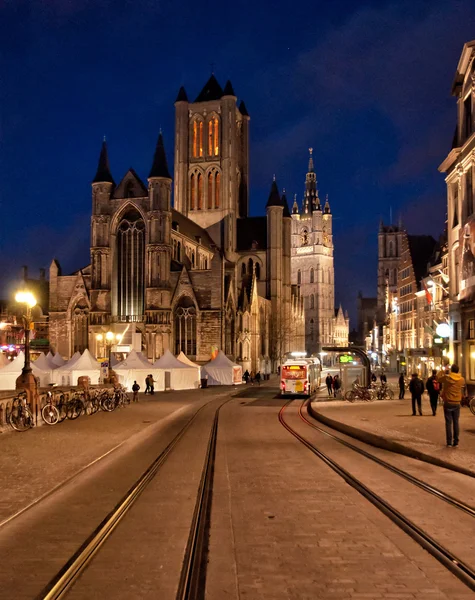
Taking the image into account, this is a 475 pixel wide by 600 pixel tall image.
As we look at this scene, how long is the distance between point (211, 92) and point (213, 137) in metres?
6.82

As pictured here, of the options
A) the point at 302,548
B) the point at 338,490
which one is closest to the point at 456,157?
the point at 338,490

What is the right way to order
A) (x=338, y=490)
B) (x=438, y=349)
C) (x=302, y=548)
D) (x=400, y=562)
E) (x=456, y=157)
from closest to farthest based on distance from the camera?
(x=400, y=562) → (x=302, y=548) → (x=338, y=490) → (x=456, y=157) → (x=438, y=349)

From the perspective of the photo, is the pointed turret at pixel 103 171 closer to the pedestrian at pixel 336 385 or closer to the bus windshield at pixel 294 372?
the bus windshield at pixel 294 372

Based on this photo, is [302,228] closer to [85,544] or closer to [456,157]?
[456,157]

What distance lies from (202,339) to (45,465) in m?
45.0

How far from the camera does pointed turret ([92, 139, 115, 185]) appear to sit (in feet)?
194

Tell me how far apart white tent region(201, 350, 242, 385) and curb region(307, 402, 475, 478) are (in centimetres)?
2747

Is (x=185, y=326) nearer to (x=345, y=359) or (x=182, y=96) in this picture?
(x=345, y=359)

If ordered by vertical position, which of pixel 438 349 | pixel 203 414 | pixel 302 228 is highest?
pixel 302 228

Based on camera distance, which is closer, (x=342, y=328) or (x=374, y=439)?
(x=374, y=439)

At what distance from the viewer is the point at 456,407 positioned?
12.8 metres

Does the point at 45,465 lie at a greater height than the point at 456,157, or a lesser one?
lesser

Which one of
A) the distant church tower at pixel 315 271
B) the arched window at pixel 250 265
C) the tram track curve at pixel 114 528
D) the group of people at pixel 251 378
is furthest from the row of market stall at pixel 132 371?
the distant church tower at pixel 315 271

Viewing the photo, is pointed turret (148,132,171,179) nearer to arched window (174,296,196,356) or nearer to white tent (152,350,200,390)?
arched window (174,296,196,356)
